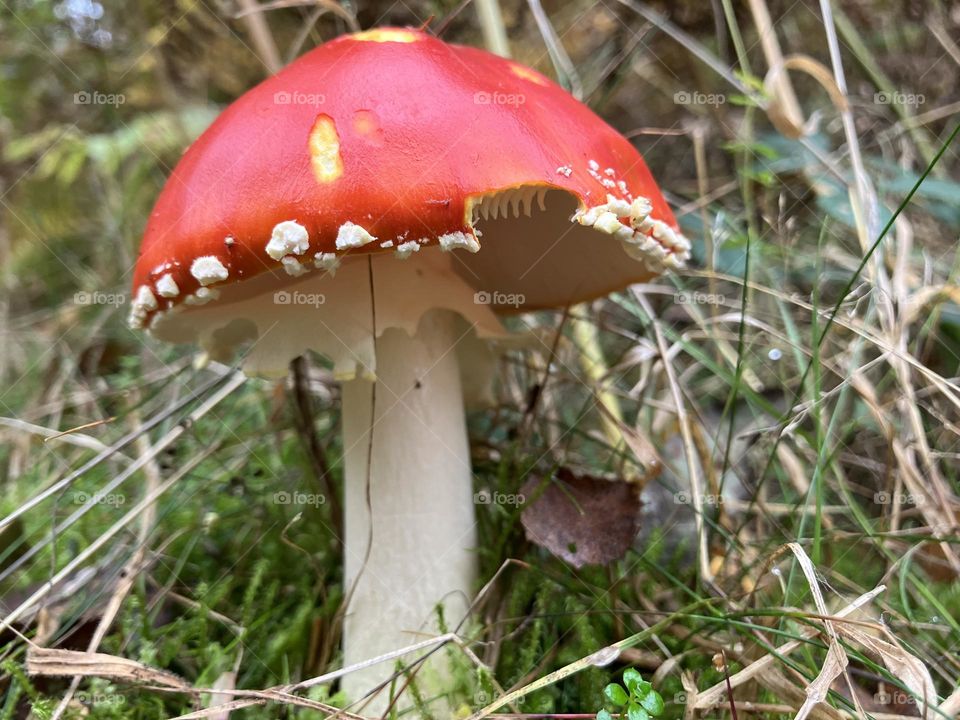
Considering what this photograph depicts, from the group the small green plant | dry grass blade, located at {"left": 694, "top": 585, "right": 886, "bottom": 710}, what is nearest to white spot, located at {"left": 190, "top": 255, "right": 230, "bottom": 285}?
the small green plant

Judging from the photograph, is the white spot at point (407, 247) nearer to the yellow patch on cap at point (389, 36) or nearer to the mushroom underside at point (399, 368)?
the mushroom underside at point (399, 368)

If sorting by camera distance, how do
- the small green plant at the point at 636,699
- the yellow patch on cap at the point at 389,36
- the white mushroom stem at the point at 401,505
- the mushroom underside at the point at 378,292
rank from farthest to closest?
the white mushroom stem at the point at 401,505, the mushroom underside at the point at 378,292, the yellow patch on cap at the point at 389,36, the small green plant at the point at 636,699

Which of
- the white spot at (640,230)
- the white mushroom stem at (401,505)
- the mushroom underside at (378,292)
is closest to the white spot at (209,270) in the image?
the mushroom underside at (378,292)

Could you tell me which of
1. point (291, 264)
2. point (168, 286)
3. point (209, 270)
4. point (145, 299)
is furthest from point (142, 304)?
point (291, 264)

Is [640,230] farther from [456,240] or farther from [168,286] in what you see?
[168,286]

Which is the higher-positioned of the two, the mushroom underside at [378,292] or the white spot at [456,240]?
the white spot at [456,240]

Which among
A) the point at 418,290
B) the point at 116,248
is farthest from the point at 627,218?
the point at 116,248
